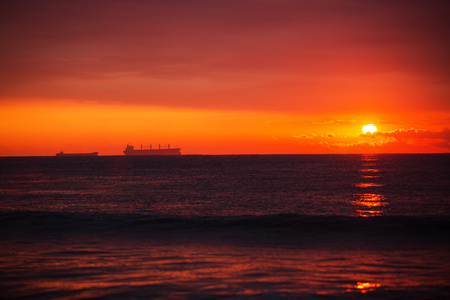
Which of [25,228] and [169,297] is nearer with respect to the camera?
[169,297]

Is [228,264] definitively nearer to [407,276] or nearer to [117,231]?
[407,276]

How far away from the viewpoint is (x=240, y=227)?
26.6 m

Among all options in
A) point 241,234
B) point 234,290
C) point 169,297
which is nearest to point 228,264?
point 234,290

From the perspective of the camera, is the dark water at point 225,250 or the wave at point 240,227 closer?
the dark water at point 225,250

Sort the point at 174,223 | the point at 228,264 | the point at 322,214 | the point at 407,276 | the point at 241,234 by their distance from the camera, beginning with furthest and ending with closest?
1. the point at 322,214
2. the point at 174,223
3. the point at 241,234
4. the point at 228,264
5. the point at 407,276

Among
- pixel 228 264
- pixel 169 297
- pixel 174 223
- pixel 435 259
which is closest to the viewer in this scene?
A: pixel 169 297

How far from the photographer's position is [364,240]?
22359 mm

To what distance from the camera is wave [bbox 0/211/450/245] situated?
76.6 ft

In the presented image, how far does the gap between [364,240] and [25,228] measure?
21.4 meters

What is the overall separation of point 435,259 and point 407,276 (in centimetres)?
395

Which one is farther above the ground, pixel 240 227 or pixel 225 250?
pixel 225 250

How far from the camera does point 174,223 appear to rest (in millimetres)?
28062

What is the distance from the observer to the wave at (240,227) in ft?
76.6

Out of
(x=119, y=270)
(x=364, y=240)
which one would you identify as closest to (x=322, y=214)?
(x=364, y=240)
